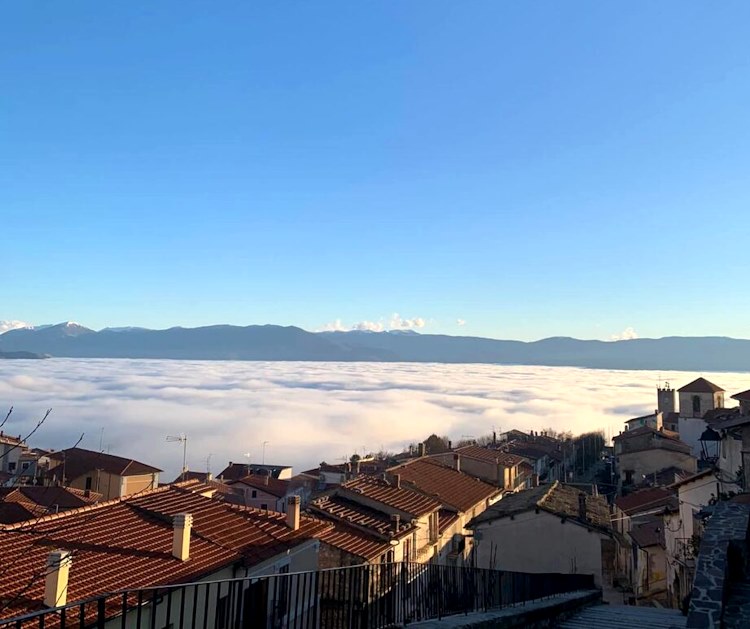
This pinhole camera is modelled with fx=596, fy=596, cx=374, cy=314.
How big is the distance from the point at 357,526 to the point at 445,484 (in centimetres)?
1328

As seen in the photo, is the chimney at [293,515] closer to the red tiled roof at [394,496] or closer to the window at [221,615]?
the red tiled roof at [394,496]

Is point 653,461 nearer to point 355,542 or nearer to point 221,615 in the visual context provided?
point 355,542

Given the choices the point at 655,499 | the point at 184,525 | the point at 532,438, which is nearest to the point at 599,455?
the point at 532,438

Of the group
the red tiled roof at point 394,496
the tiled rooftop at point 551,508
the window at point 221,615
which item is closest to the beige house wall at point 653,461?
the tiled rooftop at point 551,508

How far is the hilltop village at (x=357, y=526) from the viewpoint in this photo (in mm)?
11789

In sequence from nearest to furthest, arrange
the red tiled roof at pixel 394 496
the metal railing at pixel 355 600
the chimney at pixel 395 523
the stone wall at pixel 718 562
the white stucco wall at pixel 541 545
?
the stone wall at pixel 718 562, the metal railing at pixel 355 600, the chimney at pixel 395 523, the white stucco wall at pixel 541 545, the red tiled roof at pixel 394 496

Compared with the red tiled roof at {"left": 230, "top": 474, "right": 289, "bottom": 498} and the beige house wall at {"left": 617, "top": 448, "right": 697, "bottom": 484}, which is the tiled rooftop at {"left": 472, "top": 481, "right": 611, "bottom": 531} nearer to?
the red tiled roof at {"left": 230, "top": 474, "right": 289, "bottom": 498}

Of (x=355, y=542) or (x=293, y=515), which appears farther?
(x=355, y=542)

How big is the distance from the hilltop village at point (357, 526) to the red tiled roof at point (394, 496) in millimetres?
102

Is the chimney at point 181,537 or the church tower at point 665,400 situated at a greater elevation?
the chimney at point 181,537

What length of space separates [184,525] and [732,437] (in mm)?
18964

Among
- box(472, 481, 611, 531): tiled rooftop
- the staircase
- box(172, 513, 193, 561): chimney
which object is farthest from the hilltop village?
the staircase

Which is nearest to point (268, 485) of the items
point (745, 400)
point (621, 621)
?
point (745, 400)

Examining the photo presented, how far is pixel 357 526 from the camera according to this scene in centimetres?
2247
